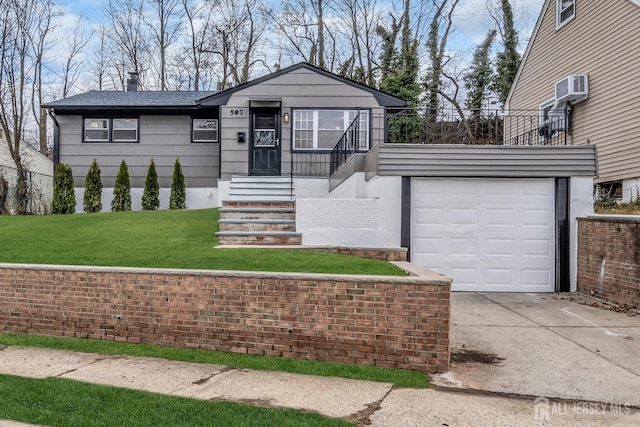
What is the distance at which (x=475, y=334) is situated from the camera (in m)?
5.68

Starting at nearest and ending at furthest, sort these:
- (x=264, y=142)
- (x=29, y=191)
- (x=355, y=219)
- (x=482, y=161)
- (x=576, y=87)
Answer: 1. (x=355, y=219)
2. (x=482, y=161)
3. (x=576, y=87)
4. (x=264, y=142)
5. (x=29, y=191)

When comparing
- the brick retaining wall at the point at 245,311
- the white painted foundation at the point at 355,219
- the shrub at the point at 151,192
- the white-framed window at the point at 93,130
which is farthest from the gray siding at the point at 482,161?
the white-framed window at the point at 93,130

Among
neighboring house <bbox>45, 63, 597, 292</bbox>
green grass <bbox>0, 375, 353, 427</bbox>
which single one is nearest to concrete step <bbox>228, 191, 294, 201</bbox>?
neighboring house <bbox>45, 63, 597, 292</bbox>

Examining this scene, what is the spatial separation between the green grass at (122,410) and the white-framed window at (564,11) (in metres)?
13.9

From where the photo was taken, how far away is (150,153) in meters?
14.8

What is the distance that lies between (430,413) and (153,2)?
26534 millimetres

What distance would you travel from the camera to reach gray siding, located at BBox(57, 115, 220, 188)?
14.7m

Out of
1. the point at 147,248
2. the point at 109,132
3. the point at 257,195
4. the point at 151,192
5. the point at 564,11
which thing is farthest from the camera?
the point at 109,132

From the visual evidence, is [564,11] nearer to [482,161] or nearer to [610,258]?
[482,161]

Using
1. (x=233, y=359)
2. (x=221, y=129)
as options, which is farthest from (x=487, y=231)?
(x=221, y=129)

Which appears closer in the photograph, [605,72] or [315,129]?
[605,72]

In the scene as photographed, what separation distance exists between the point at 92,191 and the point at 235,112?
5.01 meters

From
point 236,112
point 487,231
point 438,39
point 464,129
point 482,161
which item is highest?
point 438,39

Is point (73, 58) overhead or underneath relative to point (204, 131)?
overhead
